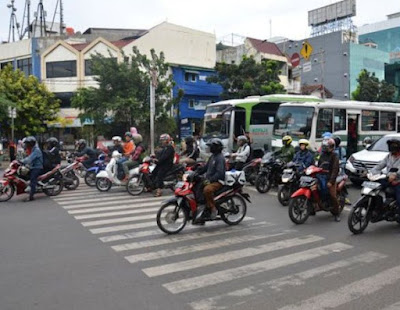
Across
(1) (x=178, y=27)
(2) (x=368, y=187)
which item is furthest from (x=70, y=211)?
(1) (x=178, y=27)

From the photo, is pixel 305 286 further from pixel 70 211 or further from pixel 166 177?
pixel 166 177

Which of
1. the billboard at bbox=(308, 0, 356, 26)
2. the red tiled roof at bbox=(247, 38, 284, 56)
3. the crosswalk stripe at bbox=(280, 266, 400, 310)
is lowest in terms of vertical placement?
the crosswalk stripe at bbox=(280, 266, 400, 310)

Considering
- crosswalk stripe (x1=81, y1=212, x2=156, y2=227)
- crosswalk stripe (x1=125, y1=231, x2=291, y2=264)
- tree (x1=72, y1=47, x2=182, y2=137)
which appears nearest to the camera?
crosswalk stripe (x1=125, y1=231, x2=291, y2=264)

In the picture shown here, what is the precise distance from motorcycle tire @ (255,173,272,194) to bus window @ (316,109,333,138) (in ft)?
11.8

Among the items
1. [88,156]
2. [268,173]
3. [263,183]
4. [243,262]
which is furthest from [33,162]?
[243,262]

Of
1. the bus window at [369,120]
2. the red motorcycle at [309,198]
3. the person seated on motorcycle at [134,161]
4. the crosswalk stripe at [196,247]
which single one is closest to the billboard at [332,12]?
the bus window at [369,120]

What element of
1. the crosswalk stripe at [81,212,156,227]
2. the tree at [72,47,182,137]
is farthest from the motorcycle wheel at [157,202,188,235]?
the tree at [72,47,182,137]

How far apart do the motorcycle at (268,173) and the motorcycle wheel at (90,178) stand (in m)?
5.23

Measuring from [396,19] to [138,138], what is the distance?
62.3 meters

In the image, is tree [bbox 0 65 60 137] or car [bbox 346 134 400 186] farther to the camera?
tree [bbox 0 65 60 137]

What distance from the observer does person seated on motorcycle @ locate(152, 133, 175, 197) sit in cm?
1115

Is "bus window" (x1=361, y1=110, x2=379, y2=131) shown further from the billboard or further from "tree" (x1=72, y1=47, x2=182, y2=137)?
the billboard

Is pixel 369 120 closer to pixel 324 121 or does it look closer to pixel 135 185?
pixel 324 121

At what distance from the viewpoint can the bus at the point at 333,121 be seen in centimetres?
1452
